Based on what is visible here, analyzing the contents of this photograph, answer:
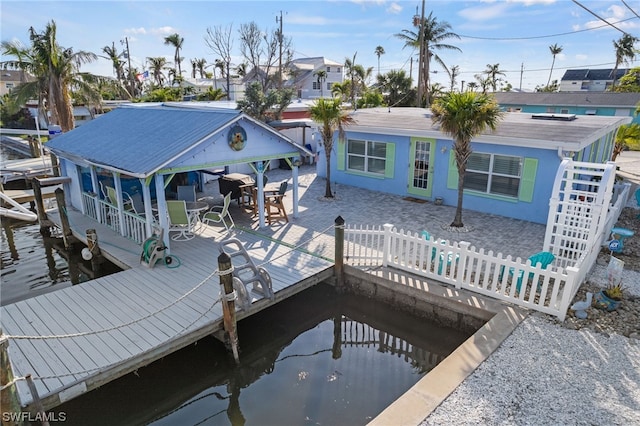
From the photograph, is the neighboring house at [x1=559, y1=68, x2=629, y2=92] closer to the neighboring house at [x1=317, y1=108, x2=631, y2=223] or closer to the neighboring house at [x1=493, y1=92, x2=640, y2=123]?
the neighboring house at [x1=493, y1=92, x2=640, y2=123]

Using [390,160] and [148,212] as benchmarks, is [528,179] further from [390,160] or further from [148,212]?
[148,212]

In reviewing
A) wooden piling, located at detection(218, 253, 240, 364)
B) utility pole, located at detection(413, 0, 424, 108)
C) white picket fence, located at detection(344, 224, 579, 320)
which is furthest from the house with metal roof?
utility pole, located at detection(413, 0, 424, 108)

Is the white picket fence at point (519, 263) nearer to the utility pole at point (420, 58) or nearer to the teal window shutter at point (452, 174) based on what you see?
the teal window shutter at point (452, 174)

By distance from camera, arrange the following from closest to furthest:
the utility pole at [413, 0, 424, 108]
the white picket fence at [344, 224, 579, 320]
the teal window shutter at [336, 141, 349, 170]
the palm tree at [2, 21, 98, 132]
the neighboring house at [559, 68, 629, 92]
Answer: the white picket fence at [344, 224, 579, 320], the teal window shutter at [336, 141, 349, 170], the palm tree at [2, 21, 98, 132], the utility pole at [413, 0, 424, 108], the neighboring house at [559, 68, 629, 92]

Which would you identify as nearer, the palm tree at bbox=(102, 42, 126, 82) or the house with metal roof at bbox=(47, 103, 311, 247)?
the house with metal roof at bbox=(47, 103, 311, 247)

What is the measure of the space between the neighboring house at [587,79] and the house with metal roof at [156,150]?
73.4 m

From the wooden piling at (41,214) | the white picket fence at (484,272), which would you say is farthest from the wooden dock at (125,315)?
the wooden piling at (41,214)

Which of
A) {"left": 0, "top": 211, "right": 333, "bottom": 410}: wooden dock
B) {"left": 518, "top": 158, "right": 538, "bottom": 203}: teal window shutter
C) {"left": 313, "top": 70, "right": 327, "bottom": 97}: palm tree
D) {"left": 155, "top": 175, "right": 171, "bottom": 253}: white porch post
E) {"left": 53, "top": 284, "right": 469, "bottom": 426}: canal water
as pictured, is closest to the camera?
{"left": 0, "top": 211, "right": 333, "bottom": 410}: wooden dock

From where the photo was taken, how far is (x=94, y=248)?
31.3ft

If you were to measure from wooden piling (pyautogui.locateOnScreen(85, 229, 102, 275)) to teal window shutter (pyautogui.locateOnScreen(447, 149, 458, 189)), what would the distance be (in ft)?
33.4

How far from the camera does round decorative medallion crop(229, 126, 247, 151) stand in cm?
923

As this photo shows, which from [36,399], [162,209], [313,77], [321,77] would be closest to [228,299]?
[36,399]

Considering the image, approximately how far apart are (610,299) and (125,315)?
8.12 metres

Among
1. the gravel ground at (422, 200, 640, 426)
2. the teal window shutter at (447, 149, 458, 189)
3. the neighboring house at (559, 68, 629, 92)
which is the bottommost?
the gravel ground at (422, 200, 640, 426)
